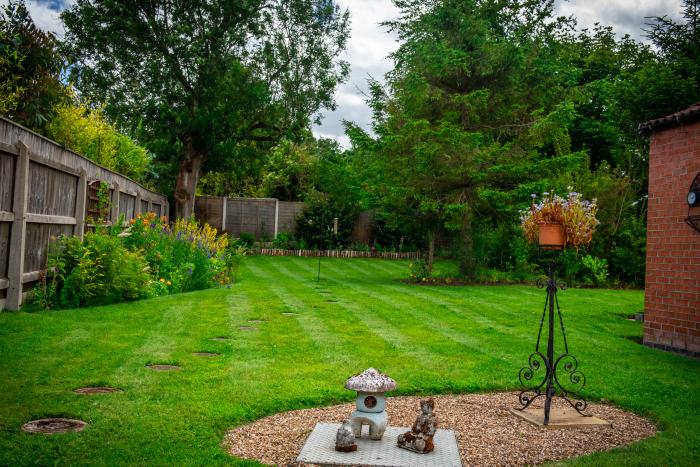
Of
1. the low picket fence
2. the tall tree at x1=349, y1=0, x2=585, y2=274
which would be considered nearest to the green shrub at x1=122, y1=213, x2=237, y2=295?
the tall tree at x1=349, y1=0, x2=585, y2=274

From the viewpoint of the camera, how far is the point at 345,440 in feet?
13.6

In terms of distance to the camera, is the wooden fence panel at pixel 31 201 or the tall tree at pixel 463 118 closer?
the wooden fence panel at pixel 31 201

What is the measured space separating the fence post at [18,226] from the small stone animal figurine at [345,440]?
18.3ft

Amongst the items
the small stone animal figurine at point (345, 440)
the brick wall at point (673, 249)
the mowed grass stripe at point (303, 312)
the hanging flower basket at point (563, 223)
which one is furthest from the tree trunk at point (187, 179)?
the small stone animal figurine at point (345, 440)

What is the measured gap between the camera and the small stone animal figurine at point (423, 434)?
4168 millimetres

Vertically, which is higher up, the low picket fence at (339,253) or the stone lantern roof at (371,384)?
the low picket fence at (339,253)

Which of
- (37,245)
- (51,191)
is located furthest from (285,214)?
(37,245)

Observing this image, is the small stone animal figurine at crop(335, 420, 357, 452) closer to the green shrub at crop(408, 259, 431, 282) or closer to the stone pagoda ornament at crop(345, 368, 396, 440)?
the stone pagoda ornament at crop(345, 368, 396, 440)

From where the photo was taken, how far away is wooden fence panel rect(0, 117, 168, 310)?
762 cm

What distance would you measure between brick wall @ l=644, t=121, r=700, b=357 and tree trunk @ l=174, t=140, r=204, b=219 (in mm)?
16601

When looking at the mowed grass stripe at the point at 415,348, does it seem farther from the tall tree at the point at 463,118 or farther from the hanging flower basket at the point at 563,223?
the tall tree at the point at 463,118

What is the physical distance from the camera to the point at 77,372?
5621mm

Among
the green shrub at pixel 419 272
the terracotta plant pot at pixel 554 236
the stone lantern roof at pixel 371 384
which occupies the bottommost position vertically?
the stone lantern roof at pixel 371 384

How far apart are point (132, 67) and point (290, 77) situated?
17.9ft
